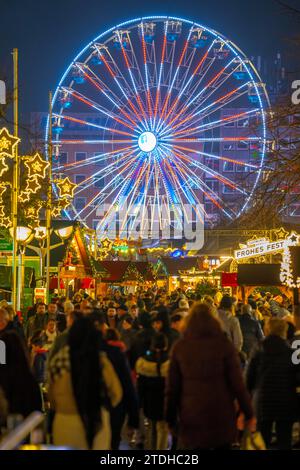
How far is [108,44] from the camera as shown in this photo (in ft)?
151

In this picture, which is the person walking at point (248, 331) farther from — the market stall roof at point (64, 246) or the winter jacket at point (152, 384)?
the market stall roof at point (64, 246)

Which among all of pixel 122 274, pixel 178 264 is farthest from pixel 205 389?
pixel 178 264

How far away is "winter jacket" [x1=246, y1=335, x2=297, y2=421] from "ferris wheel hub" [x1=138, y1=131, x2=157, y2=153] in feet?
115

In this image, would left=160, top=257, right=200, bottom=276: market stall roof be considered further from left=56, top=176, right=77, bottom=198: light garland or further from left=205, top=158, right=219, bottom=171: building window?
left=205, top=158, right=219, bottom=171: building window

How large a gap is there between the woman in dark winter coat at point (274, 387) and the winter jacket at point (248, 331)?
17.7ft

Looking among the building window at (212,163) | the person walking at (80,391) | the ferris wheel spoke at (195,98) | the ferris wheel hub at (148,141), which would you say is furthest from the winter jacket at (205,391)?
the building window at (212,163)

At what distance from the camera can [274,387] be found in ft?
27.9

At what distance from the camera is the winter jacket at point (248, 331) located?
14.1 metres

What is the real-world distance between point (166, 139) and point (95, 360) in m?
37.0

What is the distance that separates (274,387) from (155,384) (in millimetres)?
1651

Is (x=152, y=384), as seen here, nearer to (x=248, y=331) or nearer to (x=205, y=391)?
(x=205, y=391)

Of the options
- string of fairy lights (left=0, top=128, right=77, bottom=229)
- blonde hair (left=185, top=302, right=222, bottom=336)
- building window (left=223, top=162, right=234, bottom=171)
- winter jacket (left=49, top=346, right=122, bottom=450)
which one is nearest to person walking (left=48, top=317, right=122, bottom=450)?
winter jacket (left=49, top=346, right=122, bottom=450)

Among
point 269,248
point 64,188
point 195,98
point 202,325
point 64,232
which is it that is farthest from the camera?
point 195,98

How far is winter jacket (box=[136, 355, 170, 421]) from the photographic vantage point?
970 centimetres
